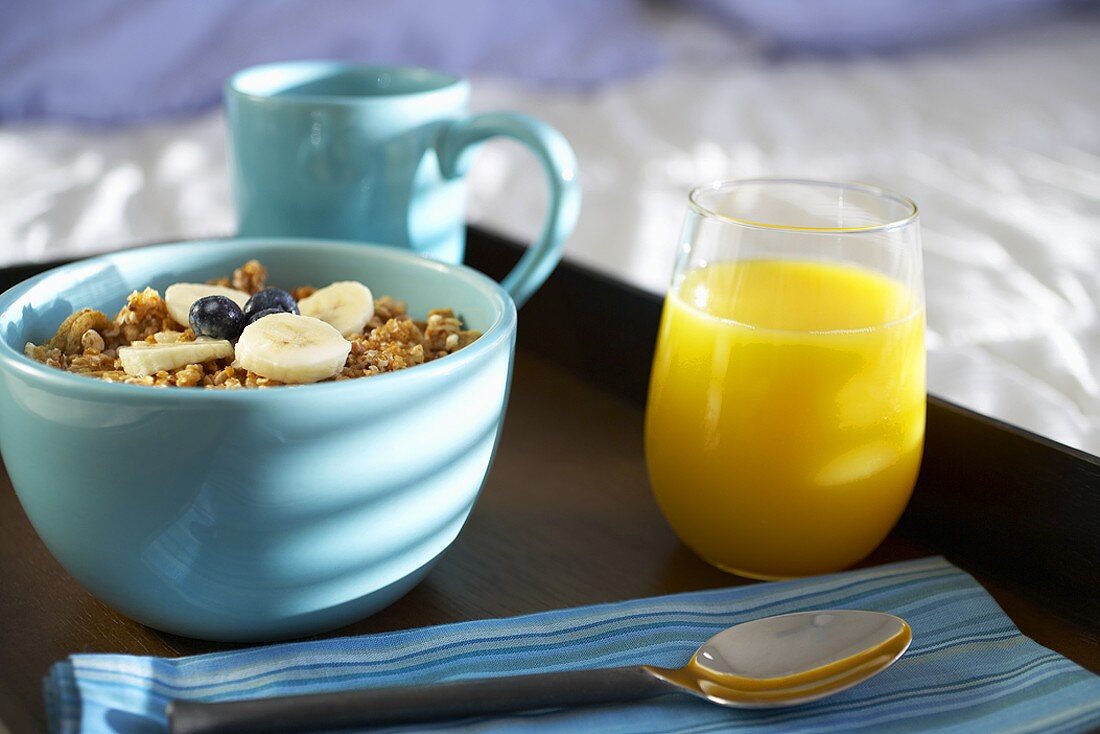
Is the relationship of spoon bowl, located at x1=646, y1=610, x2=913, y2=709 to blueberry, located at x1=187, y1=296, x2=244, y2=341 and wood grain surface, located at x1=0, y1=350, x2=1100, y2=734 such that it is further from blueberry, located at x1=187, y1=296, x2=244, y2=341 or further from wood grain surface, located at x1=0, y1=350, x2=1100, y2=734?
blueberry, located at x1=187, y1=296, x2=244, y2=341

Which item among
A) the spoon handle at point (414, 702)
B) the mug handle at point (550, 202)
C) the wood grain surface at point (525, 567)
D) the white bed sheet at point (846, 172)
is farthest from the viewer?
the white bed sheet at point (846, 172)

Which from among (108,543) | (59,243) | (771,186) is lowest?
(59,243)

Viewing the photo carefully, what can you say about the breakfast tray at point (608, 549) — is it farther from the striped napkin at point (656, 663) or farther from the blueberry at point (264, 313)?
the blueberry at point (264, 313)

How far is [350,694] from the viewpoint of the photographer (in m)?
0.53

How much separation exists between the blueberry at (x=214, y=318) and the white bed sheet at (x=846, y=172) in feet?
1.64

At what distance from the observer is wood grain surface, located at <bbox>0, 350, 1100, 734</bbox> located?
62cm

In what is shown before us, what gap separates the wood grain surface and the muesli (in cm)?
13

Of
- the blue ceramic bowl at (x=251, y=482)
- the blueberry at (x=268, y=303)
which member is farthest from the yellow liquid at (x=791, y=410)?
the blueberry at (x=268, y=303)

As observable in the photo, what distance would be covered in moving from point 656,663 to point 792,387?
0.59 feet

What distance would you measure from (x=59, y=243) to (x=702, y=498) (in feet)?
3.00

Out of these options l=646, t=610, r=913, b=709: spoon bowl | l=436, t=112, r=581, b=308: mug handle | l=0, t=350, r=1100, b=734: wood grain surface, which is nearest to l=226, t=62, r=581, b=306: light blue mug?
l=436, t=112, r=581, b=308: mug handle

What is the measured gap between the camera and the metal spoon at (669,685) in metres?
0.52

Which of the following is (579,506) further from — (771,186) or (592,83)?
(592,83)

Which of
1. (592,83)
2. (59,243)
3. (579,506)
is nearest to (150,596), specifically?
(579,506)
